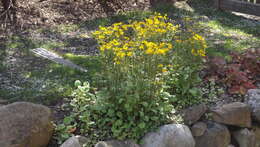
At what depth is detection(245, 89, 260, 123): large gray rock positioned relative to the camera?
4223mm

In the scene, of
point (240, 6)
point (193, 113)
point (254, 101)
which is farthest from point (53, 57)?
point (240, 6)

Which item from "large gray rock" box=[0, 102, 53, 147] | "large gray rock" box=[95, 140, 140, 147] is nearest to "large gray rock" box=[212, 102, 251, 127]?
"large gray rock" box=[95, 140, 140, 147]

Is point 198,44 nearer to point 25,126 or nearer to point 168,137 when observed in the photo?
point 168,137

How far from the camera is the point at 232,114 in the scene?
4.03 m

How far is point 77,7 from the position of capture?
7.37 meters

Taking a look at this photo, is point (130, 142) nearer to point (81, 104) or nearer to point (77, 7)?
point (81, 104)

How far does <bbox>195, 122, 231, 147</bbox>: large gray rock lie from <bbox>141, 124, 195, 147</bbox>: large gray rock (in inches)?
11.4

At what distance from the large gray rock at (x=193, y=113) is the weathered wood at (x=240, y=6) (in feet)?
16.4

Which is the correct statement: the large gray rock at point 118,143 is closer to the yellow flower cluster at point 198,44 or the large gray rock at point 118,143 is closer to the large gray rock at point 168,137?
the large gray rock at point 168,137

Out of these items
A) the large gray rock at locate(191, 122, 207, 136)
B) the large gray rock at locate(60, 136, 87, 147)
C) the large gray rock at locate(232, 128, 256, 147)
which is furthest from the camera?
the large gray rock at locate(232, 128, 256, 147)

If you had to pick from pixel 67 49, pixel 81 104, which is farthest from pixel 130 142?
pixel 67 49

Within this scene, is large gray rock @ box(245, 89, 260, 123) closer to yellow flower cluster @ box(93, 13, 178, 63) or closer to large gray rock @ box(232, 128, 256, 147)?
large gray rock @ box(232, 128, 256, 147)

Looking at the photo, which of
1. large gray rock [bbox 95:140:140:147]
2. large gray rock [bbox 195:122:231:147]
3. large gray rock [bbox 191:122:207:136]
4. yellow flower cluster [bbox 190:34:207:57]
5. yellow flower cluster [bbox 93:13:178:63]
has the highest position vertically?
yellow flower cluster [bbox 93:13:178:63]

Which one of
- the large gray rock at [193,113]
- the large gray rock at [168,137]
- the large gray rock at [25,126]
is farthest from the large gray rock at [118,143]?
the large gray rock at [193,113]
